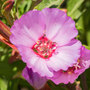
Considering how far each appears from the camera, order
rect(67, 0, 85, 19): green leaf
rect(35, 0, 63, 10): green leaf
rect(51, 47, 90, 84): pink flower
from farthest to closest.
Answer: rect(67, 0, 85, 19): green leaf, rect(35, 0, 63, 10): green leaf, rect(51, 47, 90, 84): pink flower

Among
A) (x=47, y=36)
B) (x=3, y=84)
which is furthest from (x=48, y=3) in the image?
(x=3, y=84)

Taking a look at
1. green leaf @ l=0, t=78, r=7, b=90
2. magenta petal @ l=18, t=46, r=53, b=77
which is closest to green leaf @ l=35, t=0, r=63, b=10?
magenta petal @ l=18, t=46, r=53, b=77

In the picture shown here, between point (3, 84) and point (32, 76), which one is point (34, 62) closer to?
point (32, 76)

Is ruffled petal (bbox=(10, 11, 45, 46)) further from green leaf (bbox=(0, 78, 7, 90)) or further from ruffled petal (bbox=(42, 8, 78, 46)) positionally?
green leaf (bbox=(0, 78, 7, 90))

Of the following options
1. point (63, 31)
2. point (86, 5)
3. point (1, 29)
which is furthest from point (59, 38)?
point (86, 5)

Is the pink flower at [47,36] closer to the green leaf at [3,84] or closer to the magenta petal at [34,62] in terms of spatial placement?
the magenta petal at [34,62]

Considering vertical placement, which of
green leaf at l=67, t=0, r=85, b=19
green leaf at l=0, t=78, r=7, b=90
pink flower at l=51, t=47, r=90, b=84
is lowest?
green leaf at l=0, t=78, r=7, b=90
